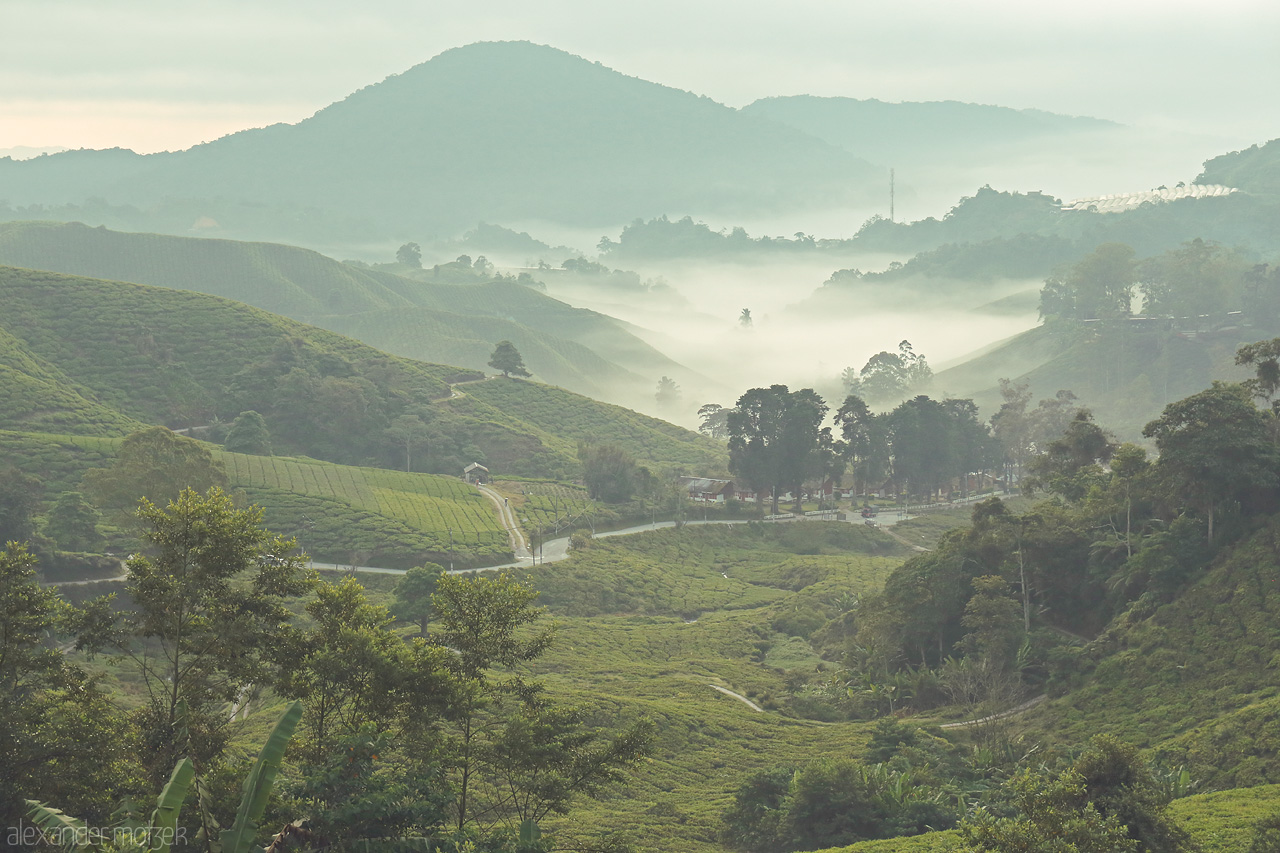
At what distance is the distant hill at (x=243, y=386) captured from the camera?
86.9 m

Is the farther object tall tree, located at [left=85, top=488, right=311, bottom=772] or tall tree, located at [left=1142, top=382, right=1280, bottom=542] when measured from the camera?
tall tree, located at [left=1142, top=382, right=1280, bottom=542]

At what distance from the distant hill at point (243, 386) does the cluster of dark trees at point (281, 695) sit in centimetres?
6491

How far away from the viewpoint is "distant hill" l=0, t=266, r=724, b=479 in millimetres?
86938

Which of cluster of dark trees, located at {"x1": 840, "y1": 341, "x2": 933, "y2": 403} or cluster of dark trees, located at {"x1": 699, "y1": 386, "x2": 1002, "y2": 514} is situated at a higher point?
cluster of dark trees, located at {"x1": 840, "y1": 341, "x2": 933, "y2": 403}

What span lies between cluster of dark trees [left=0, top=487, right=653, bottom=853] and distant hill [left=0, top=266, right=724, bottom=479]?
6491 cm

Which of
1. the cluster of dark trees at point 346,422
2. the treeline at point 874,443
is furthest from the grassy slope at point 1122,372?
the cluster of dark trees at point 346,422

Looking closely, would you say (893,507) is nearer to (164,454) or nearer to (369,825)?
(164,454)

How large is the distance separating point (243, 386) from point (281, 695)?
79866 millimetres

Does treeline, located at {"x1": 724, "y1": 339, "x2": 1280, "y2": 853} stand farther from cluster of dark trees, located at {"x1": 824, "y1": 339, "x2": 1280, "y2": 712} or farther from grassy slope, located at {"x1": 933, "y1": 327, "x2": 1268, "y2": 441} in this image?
grassy slope, located at {"x1": 933, "y1": 327, "x2": 1268, "y2": 441}

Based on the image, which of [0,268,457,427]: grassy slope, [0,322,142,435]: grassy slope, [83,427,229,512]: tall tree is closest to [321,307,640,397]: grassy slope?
[0,268,457,427]: grassy slope

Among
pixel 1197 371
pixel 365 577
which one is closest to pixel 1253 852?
pixel 365 577

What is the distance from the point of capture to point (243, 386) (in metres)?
93.5

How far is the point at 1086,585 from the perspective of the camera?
138ft

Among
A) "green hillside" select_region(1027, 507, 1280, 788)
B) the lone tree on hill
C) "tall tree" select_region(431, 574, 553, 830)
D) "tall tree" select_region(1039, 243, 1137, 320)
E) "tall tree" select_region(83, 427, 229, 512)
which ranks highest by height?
"tall tree" select_region(1039, 243, 1137, 320)
